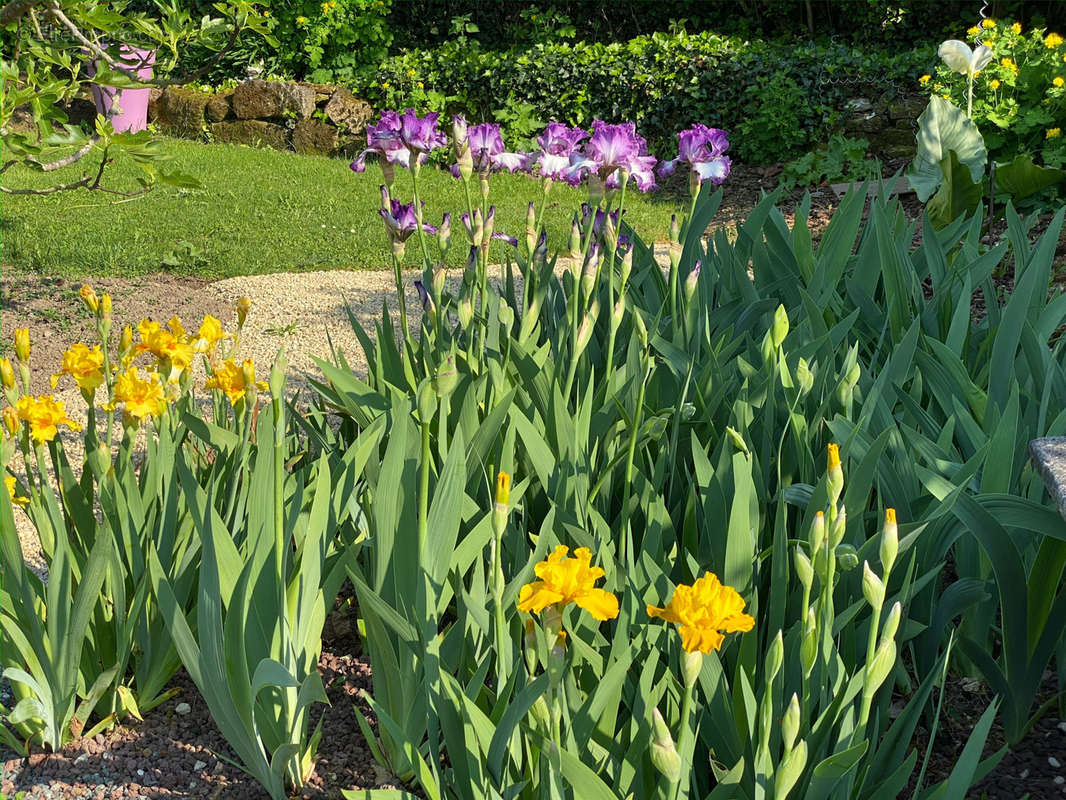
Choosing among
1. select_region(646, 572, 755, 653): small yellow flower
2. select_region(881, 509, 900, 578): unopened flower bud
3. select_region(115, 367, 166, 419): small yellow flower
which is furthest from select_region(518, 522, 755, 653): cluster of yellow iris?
select_region(115, 367, 166, 419): small yellow flower

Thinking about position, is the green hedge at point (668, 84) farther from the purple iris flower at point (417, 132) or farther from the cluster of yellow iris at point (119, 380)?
the cluster of yellow iris at point (119, 380)

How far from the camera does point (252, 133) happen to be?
28.1ft

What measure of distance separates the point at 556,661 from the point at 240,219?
17.6 ft

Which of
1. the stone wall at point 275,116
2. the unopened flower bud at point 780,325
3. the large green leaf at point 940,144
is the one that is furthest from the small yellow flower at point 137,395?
the stone wall at point 275,116

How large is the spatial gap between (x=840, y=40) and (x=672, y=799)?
899cm

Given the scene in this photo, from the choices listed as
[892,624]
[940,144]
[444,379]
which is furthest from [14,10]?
[940,144]

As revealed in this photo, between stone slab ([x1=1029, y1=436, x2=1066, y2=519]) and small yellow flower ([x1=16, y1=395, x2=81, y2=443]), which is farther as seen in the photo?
small yellow flower ([x1=16, y1=395, x2=81, y2=443])

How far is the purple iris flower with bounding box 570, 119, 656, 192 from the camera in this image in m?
2.02

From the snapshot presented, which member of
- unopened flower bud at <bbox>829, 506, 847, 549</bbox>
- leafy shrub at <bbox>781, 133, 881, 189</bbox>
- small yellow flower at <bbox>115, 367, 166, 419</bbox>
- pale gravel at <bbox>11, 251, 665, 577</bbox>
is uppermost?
unopened flower bud at <bbox>829, 506, 847, 549</bbox>

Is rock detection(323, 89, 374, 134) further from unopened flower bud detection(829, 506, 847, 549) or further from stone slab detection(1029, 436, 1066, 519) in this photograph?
unopened flower bud detection(829, 506, 847, 549)

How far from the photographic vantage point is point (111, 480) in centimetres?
175

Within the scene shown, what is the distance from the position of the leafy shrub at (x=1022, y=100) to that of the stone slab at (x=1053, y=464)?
4.52 meters

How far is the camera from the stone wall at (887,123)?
22.6 ft

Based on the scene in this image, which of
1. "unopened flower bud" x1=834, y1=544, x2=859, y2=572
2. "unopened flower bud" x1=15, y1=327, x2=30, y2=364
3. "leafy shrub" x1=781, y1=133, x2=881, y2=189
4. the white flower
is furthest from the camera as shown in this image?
"leafy shrub" x1=781, y1=133, x2=881, y2=189
